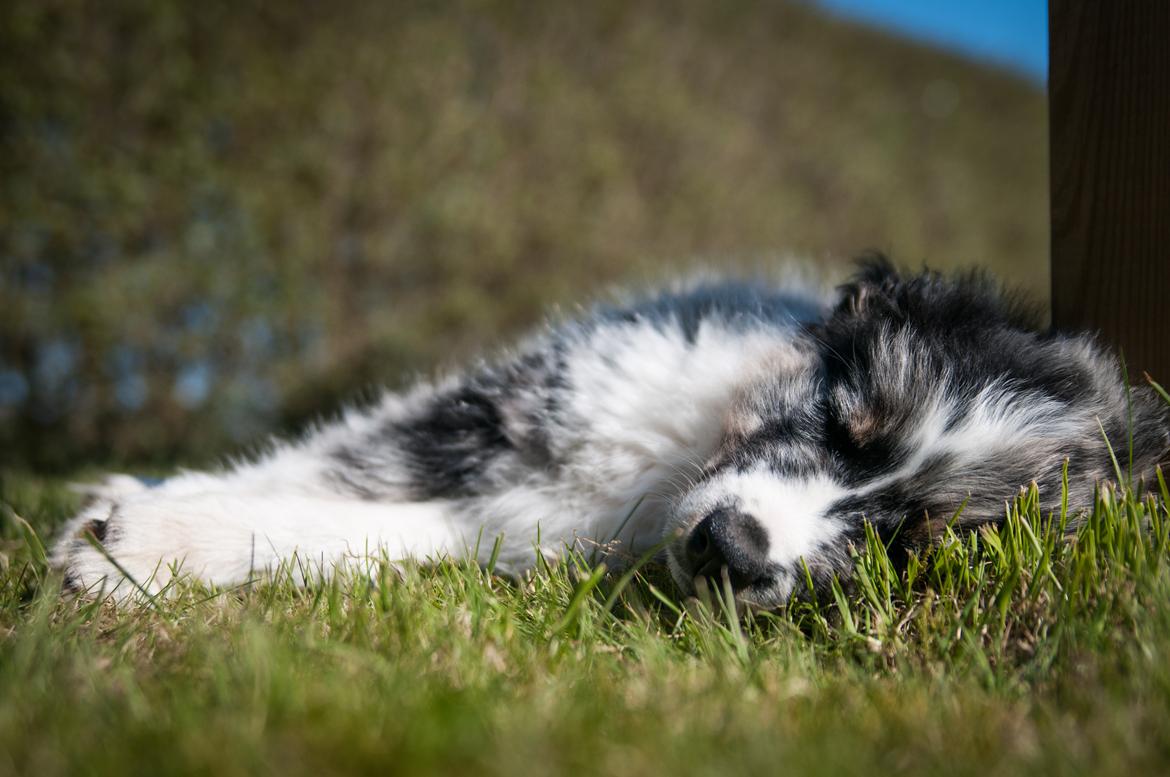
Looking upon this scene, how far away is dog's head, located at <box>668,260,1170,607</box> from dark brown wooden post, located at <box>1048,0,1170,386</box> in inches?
6.2

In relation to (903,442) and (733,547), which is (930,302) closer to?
(903,442)

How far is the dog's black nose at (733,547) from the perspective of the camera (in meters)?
2.04

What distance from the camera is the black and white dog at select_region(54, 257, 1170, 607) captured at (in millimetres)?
2230

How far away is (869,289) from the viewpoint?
264 centimetres

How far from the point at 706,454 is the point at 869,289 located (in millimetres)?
719

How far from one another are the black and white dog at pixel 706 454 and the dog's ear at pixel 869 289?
0.01 meters

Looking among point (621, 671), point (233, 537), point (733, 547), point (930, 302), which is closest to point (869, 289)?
point (930, 302)

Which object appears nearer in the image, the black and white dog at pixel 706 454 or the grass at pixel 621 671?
the grass at pixel 621 671

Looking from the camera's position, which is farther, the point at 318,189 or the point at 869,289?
the point at 318,189

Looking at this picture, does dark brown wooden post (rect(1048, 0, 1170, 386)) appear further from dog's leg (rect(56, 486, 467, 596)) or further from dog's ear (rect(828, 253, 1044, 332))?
dog's leg (rect(56, 486, 467, 596))

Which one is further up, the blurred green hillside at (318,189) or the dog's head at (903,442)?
the blurred green hillside at (318,189)

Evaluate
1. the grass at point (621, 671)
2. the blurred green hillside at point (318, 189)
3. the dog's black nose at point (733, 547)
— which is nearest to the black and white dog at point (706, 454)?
the dog's black nose at point (733, 547)

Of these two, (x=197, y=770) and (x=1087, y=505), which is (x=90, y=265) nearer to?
(x=197, y=770)

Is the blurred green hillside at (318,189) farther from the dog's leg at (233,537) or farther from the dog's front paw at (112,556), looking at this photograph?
the dog's front paw at (112,556)
